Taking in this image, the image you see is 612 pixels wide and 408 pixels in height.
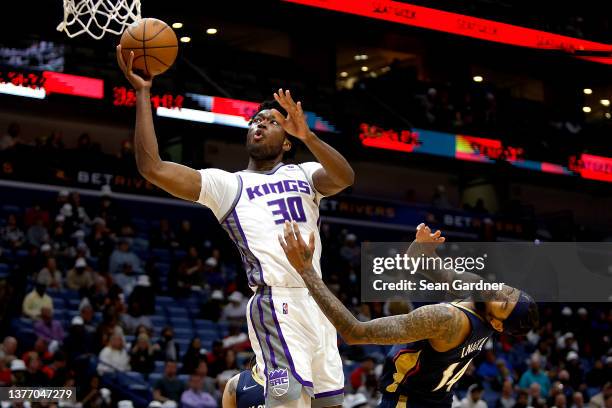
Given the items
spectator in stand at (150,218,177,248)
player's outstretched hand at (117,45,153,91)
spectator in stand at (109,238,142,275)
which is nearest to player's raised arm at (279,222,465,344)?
player's outstretched hand at (117,45,153,91)

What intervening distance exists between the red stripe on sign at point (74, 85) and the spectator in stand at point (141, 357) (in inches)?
210

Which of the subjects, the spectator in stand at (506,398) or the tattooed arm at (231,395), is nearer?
the tattooed arm at (231,395)

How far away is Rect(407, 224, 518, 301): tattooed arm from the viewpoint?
5816mm

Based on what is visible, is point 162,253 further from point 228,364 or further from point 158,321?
point 228,364

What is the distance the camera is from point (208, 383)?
14.3 meters

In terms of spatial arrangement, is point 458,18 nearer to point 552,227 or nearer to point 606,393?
point 606,393

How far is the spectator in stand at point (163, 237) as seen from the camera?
778 inches

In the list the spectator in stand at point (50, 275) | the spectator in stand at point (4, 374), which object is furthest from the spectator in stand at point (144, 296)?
the spectator in stand at point (4, 374)

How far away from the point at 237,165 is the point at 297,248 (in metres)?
22.0

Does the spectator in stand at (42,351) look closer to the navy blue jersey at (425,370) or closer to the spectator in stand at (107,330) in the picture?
the spectator in stand at (107,330)

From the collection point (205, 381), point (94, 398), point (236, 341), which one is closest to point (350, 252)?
point (236, 341)

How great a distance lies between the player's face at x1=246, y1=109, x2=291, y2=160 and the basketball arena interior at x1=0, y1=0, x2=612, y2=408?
272 inches

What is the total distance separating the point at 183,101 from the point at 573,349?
367 inches

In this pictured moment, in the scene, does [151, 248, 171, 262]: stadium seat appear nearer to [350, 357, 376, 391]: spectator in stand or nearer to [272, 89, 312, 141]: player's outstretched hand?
[350, 357, 376, 391]: spectator in stand
